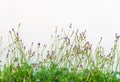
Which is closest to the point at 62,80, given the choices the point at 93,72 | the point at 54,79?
the point at 54,79

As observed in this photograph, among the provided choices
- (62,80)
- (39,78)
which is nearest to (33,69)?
(39,78)

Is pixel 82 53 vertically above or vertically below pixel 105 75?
above

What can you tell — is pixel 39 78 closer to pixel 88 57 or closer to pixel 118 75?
→ pixel 88 57

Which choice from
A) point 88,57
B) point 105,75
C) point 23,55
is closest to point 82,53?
point 88,57

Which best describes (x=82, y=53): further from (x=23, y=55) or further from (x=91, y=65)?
(x=23, y=55)

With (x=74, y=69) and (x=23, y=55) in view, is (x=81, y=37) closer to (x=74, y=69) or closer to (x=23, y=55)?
(x=74, y=69)

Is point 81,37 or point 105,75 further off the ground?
point 81,37

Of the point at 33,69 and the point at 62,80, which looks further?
the point at 33,69

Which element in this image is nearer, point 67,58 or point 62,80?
point 62,80
